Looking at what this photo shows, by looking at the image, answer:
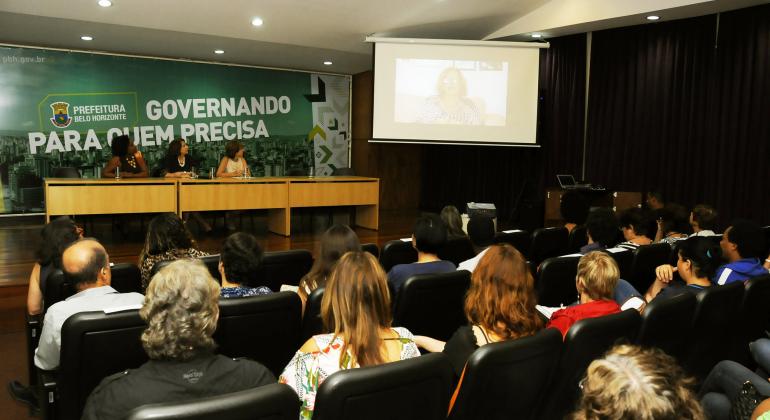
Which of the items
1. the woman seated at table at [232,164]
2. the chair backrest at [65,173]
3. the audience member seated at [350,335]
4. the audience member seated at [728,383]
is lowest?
the audience member seated at [728,383]

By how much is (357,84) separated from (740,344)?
962 cm

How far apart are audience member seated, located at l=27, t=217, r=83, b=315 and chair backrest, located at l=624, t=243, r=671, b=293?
3.36 m

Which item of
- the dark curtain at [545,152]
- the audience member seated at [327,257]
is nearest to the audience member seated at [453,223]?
the audience member seated at [327,257]

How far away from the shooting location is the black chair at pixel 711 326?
2.85 metres

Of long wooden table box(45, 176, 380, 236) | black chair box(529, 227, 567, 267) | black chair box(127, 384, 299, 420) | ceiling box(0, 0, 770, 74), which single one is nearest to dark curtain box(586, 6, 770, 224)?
ceiling box(0, 0, 770, 74)

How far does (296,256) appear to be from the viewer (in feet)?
12.6

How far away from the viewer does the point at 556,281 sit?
3668 millimetres

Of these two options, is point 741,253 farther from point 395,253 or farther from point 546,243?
point 395,253

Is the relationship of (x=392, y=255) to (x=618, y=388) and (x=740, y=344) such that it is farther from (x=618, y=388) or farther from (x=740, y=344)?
(x=618, y=388)

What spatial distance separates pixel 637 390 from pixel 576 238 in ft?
13.2

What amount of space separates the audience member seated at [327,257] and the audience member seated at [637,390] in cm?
195

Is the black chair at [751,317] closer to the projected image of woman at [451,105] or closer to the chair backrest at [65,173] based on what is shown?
the projected image of woman at [451,105]

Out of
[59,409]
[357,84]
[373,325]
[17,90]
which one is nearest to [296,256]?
[59,409]

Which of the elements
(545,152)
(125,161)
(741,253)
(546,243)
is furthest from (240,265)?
(545,152)
